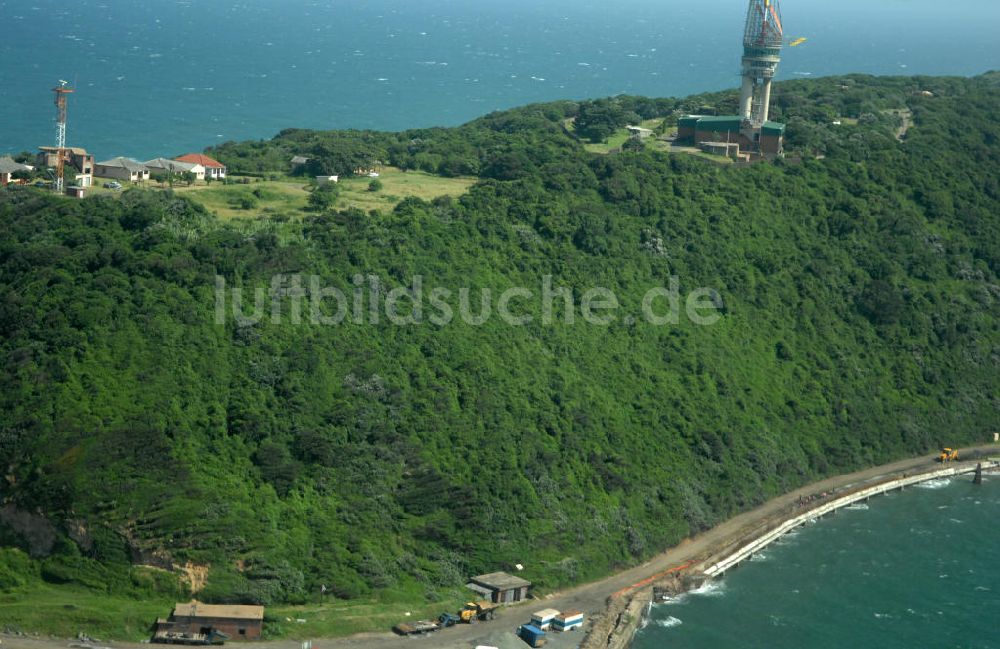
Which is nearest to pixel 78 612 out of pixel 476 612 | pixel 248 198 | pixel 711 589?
pixel 476 612

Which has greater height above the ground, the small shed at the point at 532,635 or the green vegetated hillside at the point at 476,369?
the green vegetated hillside at the point at 476,369

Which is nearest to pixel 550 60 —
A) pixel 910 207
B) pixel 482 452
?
pixel 910 207

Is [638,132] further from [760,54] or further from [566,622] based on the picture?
[566,622]

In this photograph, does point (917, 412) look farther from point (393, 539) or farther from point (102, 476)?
point (102, 476)

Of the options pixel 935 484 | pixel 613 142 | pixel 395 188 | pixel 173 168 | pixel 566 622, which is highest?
pixel 613 142

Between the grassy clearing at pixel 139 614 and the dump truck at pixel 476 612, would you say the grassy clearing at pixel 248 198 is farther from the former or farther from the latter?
the dump truck at pixel 476 612

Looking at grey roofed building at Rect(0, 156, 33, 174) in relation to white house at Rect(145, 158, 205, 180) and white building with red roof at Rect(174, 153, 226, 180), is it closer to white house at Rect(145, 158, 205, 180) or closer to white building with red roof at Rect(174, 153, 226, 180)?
white house at Rect(145, 158, 205, 180)
